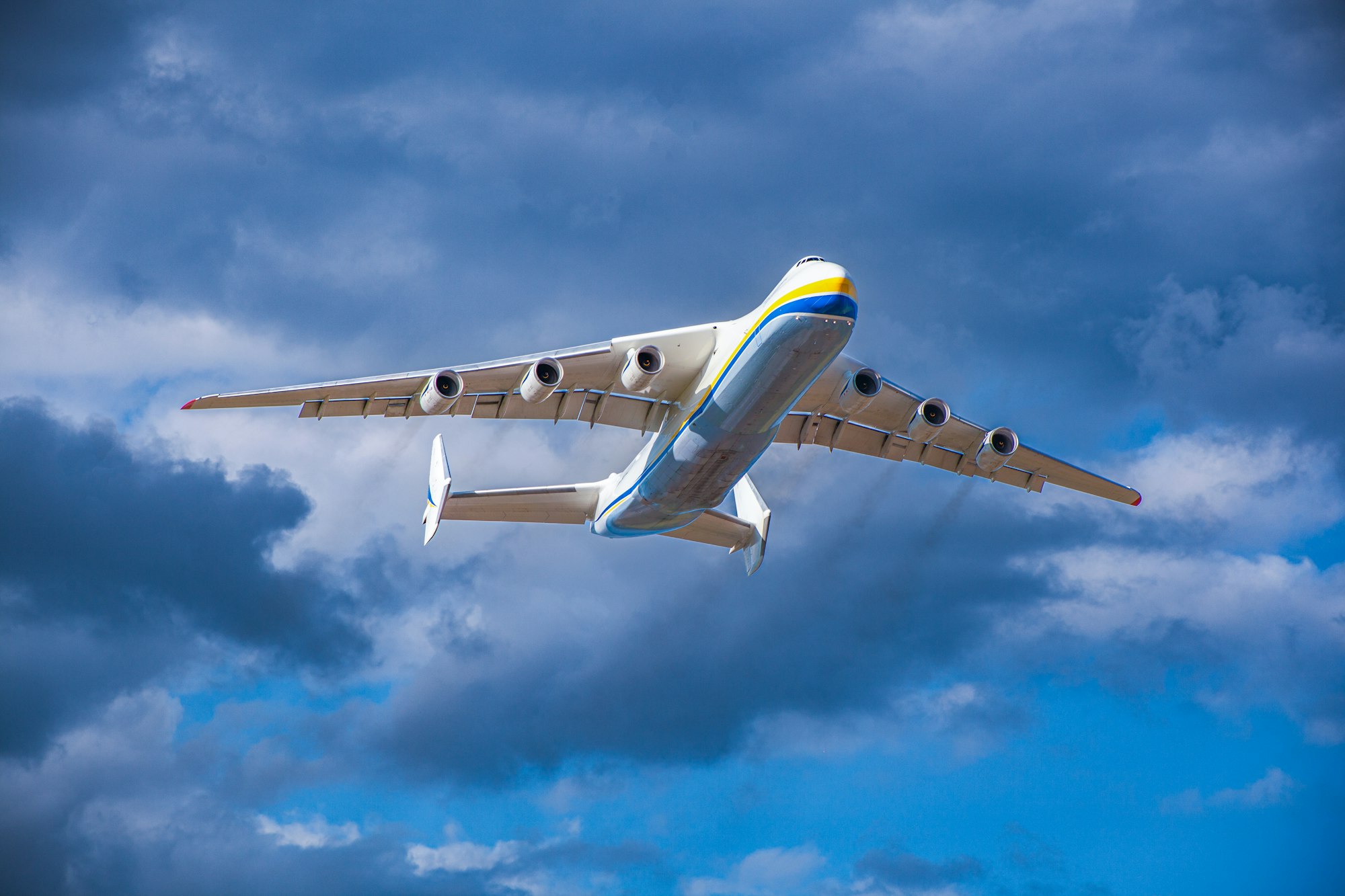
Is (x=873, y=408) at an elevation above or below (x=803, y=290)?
above

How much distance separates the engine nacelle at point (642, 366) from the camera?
25.0 metres

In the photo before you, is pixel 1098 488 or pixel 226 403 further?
pixel 1098 488

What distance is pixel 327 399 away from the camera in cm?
2589

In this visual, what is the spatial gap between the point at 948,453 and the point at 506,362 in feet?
38.5

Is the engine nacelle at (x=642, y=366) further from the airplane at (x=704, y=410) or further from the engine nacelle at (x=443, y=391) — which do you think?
the engine nacelle at (x=443, y=391)

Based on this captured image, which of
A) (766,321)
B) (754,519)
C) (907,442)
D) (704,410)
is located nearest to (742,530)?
(754,519)

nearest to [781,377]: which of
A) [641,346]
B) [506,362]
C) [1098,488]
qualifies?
[641,346]

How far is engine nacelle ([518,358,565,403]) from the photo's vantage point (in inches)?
981

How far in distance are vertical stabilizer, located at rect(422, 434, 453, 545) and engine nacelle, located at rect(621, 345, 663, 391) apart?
16.5ft

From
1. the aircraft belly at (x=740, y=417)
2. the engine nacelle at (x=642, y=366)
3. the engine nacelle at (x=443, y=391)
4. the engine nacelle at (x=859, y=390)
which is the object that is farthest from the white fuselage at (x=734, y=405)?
the engine nacelle at (x=443, y=391)

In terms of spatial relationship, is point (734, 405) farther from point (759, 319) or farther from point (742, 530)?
point (742, 530)

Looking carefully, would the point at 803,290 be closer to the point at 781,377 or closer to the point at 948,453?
the point at 781,377

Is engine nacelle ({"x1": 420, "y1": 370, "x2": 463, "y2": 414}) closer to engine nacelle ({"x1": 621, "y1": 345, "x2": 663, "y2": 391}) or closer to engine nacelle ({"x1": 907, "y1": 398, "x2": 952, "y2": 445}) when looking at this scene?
engine nacelle ({"x1": 621, "y1": 345, "x2": 663, "y2": 391})

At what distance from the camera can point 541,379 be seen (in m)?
25.0
